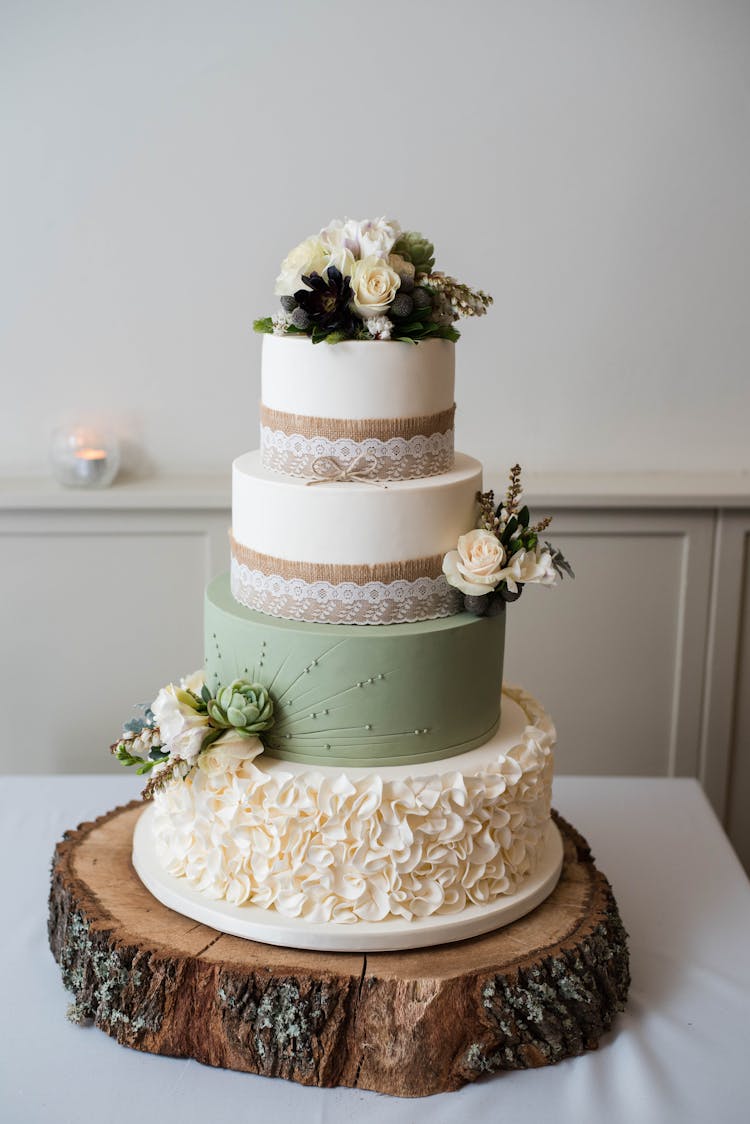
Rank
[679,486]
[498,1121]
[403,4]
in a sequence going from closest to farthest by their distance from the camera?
[498,1121] → [403,4] → [679,486]

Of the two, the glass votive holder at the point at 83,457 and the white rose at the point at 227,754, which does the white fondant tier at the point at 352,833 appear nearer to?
the white rose at the point at 227,754

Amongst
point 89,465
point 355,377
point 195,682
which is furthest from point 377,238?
point 89,465

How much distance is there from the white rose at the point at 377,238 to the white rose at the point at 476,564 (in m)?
0.50

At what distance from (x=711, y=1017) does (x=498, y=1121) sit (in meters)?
0.46

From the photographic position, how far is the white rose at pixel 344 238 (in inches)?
75.5

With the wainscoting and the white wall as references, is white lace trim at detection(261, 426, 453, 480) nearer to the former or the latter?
the wainscoting

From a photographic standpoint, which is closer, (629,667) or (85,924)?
(85,924)

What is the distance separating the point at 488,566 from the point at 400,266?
0.52 m

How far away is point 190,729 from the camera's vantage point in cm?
190

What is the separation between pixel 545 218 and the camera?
3320 millimetres

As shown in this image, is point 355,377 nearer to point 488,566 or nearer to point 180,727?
point 488,566

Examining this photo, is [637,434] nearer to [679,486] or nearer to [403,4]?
[679,486]

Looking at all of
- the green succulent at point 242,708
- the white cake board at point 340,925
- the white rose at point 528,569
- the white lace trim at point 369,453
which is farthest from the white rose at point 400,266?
the white cake board at point 340,925

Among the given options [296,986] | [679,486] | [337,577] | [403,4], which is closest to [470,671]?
[337,577]
